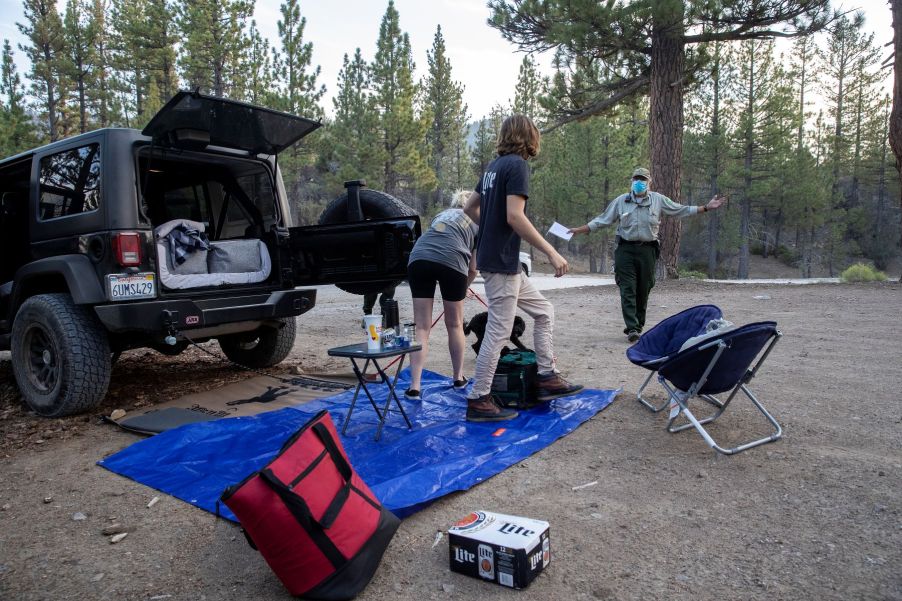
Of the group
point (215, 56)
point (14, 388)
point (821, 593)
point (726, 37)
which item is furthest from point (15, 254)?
point (215, 56)

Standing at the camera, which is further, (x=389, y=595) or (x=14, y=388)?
(x=14, y=388)

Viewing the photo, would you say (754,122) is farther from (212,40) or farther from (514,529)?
(514,529)

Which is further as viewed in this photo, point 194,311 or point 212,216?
point 212,216

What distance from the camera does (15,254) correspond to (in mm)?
4926

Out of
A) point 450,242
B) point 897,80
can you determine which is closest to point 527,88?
point 897,80

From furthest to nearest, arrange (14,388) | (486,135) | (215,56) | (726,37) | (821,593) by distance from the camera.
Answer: (486,135)
(215,56)
(726,37)
(14,388)
(821,593)

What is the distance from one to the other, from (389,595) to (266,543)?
0.45m

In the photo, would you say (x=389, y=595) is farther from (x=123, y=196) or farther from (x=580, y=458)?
(x=123, y=196)

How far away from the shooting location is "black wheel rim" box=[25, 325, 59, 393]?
13.1 feet

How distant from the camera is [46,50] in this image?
2848 centimetres

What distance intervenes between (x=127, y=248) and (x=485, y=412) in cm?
256

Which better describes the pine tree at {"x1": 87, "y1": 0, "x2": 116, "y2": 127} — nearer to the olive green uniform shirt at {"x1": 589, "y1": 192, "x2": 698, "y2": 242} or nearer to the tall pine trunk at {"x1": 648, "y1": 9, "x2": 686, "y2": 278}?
the tall pine trunk at {"x1": 648, "y1": 9, "x2": 686, "y2": 278}

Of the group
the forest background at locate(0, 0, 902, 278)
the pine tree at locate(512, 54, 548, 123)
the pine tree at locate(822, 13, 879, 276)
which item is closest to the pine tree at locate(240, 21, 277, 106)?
the forest background at locate(0, 0, 902, 278)

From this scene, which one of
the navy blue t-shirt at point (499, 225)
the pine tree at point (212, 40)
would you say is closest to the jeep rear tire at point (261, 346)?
the navy blue t-shirt at point (499, 225)
